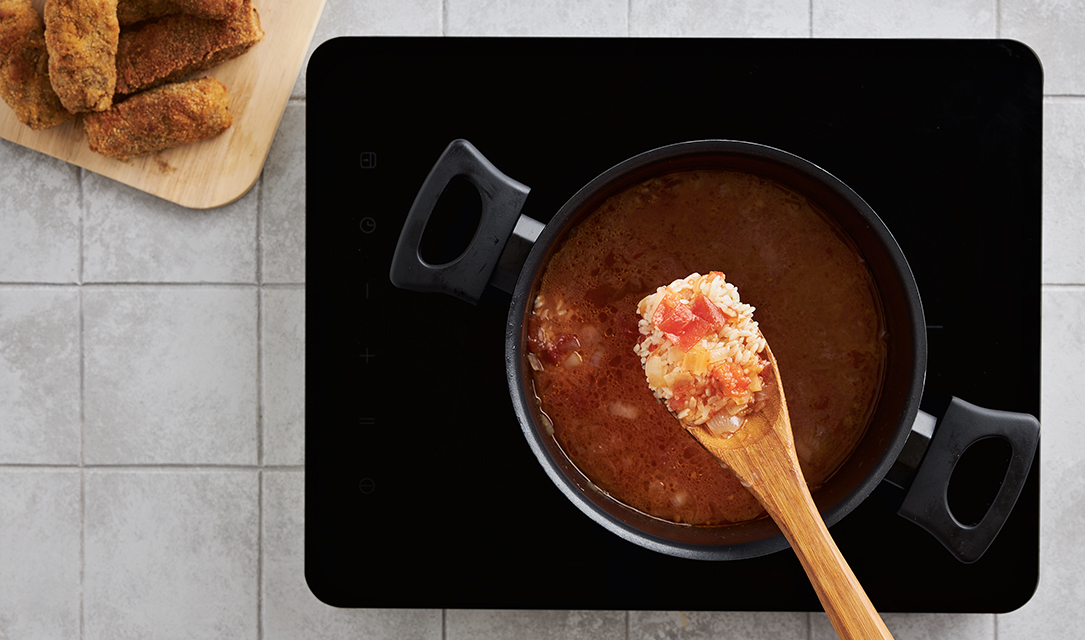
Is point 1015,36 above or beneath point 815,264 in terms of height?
above

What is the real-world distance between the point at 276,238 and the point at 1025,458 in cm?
86

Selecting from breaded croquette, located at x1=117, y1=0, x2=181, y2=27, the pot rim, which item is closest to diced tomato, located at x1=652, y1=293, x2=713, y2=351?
the pot rim

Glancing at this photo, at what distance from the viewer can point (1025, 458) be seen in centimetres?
69

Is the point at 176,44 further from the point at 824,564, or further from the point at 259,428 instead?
the point at 824,564

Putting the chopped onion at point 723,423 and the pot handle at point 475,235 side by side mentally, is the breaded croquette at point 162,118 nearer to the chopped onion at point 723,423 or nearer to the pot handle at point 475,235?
the pot handle at point 475,235

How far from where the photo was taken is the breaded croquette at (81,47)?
29.7 inches

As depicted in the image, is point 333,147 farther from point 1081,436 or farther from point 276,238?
point 1081,436

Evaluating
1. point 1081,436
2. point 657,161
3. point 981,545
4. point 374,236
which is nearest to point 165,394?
point 374,236

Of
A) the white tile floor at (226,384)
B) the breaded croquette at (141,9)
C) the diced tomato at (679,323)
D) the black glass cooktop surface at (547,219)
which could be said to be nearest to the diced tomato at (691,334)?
the diced tomato at (679,323)

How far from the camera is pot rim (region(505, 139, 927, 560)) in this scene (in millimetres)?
578

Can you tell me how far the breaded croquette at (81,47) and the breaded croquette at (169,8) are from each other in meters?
0.02

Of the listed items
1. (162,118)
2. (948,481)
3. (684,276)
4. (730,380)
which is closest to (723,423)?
(730,380)

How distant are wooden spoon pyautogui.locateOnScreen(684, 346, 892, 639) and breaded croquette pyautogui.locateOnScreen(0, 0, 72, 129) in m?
0.80

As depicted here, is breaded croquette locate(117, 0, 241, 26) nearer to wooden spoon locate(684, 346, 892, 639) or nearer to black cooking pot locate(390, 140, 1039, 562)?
black cooking pot locate(390, 140, 1039, 562)
